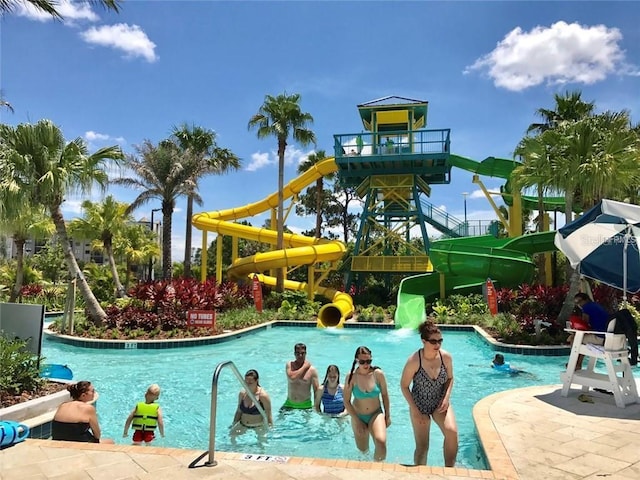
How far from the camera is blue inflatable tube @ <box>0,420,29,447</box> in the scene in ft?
14.4

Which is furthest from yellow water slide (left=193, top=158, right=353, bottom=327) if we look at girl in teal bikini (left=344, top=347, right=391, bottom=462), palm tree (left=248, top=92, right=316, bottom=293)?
girl in teal bikini (left=344, top=347, right=391, bottom=462)

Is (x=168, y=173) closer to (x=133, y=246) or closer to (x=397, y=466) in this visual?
(x=133, y=246)

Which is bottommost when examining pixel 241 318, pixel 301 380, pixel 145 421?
pixel 145 421

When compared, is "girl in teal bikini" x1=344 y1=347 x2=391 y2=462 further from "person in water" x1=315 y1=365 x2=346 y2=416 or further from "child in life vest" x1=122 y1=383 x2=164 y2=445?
"child in life vest" x1=122 y1=383 x2=164 y2=445

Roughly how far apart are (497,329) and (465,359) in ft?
11.1

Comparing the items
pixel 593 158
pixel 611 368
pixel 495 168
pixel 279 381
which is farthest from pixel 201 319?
pixel 495 168

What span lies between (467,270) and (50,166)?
48.5 feet

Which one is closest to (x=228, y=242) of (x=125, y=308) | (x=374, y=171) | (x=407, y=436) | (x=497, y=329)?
(x=374, y=171)

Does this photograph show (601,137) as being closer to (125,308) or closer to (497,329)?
(497,329)

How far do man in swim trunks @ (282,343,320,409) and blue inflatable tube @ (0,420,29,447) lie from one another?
319 cm

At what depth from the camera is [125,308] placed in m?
14.8

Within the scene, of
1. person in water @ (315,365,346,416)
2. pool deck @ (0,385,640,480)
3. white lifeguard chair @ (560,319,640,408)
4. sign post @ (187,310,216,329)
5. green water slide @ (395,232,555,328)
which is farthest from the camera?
green water slide @ (395,232,555,328)

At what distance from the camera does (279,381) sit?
9609 millimetres

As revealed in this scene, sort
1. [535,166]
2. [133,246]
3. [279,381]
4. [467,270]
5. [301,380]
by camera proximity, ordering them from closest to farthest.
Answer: [301,380] < [279,381] < [535,166] < [467,270] < [133,246]
